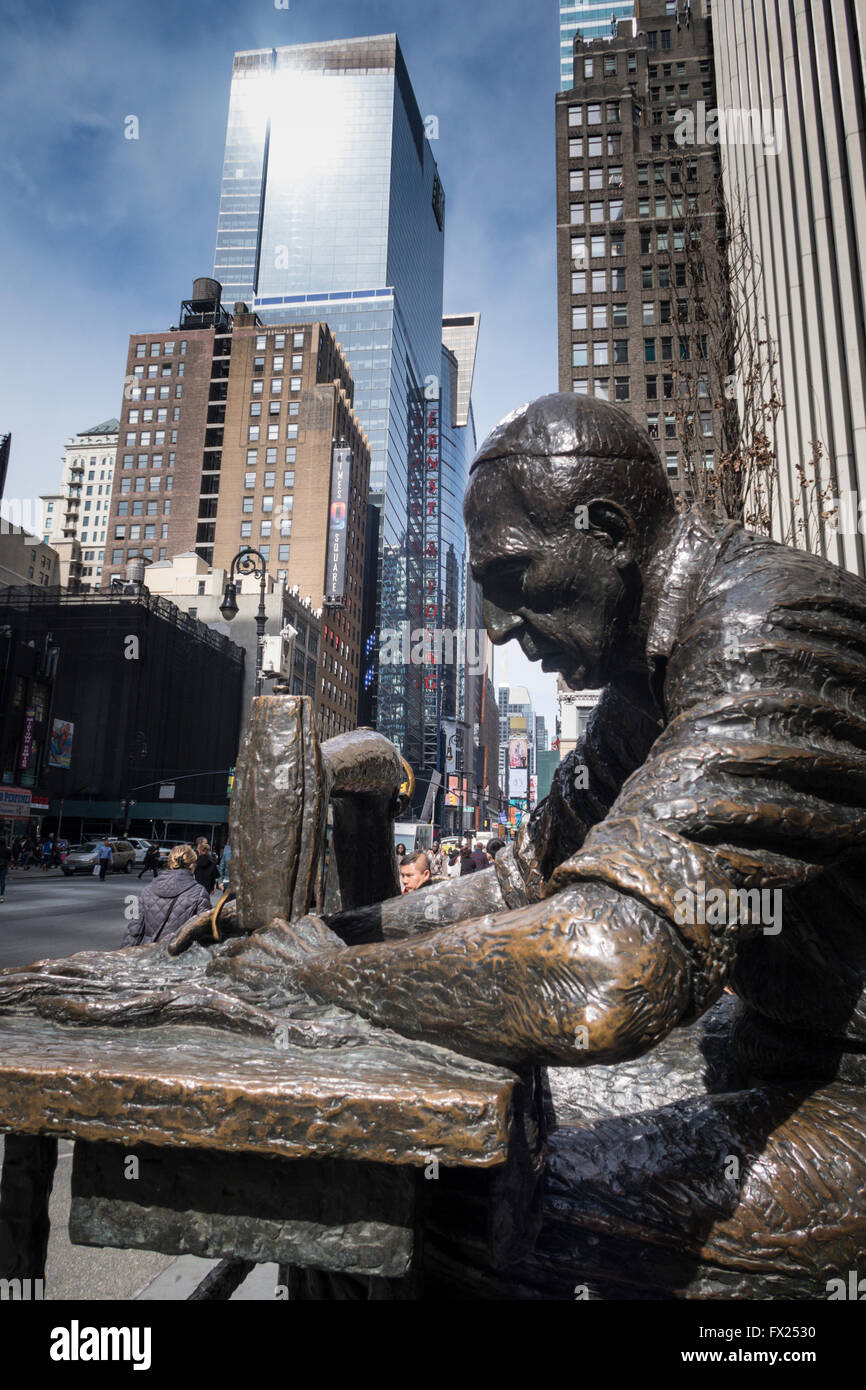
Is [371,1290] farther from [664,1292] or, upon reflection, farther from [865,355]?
[865,355]

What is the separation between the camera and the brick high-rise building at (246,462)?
66062mm

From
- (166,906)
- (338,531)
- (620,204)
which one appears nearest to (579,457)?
(166,906)

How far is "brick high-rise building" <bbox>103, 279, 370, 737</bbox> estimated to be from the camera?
66.1 metres

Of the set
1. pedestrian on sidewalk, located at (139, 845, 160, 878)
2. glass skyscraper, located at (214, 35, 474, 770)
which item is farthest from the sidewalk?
glass skyscraper, located at (214, 35, 474, 770)

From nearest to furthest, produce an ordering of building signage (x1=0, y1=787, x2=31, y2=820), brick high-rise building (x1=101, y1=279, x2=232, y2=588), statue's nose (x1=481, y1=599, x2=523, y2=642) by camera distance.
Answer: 1. statue's nose (x1=481, y1=599, x2=523, y2=642)
2. building signage (x1=0, y1=787, x2=31, y2=820)
3. brick high-rise building (x1=101, y1=279, x2=232, y2=588)

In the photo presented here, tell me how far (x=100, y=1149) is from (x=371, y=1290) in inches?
20.1

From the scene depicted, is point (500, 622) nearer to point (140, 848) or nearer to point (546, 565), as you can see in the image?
point (546, 565)

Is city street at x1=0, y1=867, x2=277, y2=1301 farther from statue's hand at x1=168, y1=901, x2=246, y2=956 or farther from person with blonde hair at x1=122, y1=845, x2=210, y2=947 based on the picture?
statue's hand at x1=168, y1=901, x2=246, y2=956

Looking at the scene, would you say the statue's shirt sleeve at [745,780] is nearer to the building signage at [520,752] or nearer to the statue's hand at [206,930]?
the statue's hand at [206,930]

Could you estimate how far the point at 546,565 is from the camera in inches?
55.7

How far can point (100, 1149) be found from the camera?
1165mm

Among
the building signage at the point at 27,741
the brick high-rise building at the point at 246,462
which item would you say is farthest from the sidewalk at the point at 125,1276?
the brick high-rise building at the point at 246,462

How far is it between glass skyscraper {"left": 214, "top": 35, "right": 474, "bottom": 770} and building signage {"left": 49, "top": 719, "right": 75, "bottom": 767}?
157ft

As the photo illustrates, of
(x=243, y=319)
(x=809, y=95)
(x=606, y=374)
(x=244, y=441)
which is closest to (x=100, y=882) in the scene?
(x=809, y=95)
